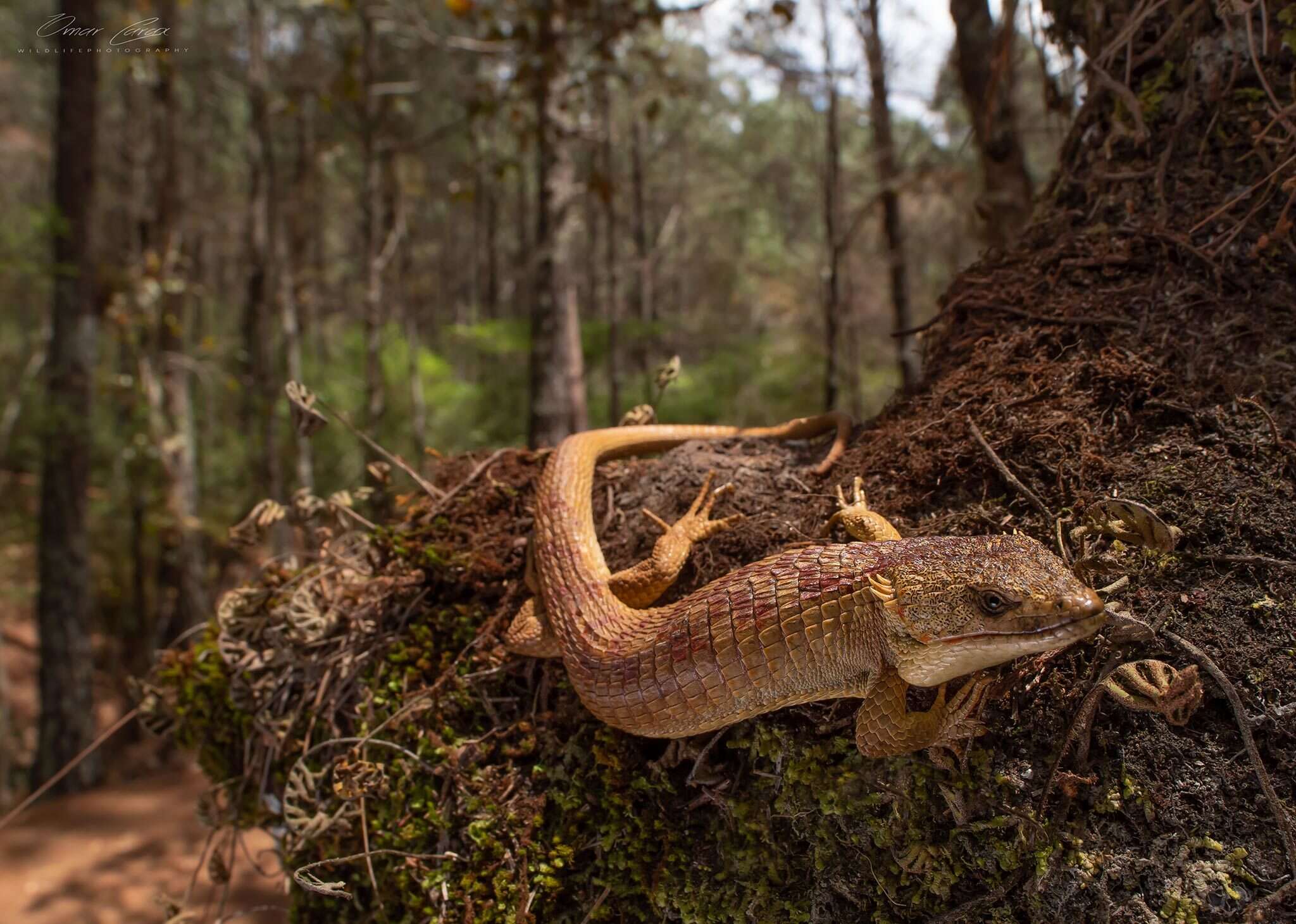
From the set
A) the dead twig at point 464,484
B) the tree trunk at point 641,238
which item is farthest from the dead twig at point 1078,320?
the tree trunk at point 641,238

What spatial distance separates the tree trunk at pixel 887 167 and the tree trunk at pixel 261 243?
28.0 feet

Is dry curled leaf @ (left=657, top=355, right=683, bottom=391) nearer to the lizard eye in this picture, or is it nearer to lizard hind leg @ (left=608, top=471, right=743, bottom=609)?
lizard hind leg @ (left=608, top=471, right=743, bottom=609)

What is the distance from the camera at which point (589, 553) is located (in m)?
2.72

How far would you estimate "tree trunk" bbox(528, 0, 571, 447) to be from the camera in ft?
22.4

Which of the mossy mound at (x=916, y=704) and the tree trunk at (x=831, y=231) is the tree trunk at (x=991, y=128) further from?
the tree trunk at (x=831, y=231)

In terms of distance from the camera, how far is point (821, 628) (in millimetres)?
1945

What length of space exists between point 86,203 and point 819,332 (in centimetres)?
1299

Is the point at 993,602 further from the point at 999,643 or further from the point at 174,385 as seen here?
the point at 174,385

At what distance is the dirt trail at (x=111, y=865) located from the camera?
17.6ft

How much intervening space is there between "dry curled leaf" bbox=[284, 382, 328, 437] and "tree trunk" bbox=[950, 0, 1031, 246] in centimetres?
345

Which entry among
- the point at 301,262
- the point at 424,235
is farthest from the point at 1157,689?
the point at 424,235

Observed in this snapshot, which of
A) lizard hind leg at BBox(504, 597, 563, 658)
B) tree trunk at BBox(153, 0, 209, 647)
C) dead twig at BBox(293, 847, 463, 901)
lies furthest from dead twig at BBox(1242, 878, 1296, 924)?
tree trunk at BBox(153, 0, 209, 647)

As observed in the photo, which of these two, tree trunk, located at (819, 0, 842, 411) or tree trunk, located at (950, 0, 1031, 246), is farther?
tree trunk, located at (819, 0, 842, 411)

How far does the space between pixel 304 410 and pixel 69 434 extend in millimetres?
Result: 6781
